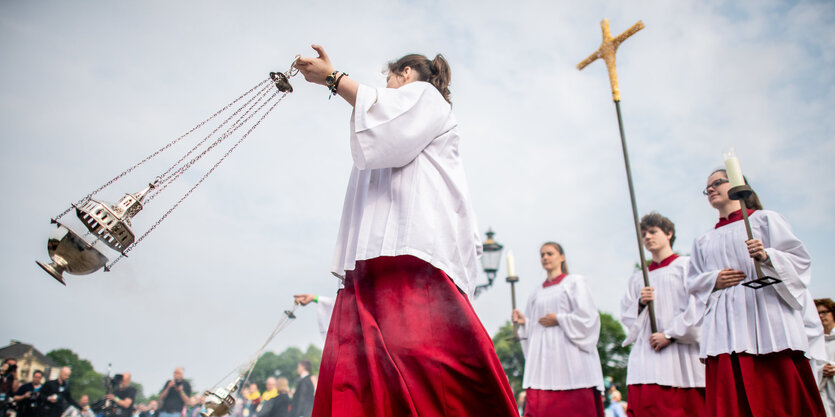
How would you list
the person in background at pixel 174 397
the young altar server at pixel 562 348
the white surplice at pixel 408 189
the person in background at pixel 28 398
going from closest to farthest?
1. the white surplice at pixel 408 189
2. the young altar server at pixel 562 348
3. the person in background at pixel 28 398
4. the person in background at pixel 174 397

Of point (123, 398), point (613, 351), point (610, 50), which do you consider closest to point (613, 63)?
point (610, 50)

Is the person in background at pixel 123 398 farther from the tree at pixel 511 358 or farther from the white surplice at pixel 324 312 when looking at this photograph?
the tree at pixel 511 358

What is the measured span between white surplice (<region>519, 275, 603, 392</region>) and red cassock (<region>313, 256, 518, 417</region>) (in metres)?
4.57

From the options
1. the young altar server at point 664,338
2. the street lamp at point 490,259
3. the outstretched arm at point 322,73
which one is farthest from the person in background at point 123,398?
the outstretched arm at point 322,73

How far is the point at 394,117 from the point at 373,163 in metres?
0.23

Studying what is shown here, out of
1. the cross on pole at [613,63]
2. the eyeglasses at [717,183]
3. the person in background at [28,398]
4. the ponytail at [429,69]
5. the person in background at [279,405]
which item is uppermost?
the cross on pole at [613,63]

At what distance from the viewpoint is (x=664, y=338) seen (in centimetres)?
523

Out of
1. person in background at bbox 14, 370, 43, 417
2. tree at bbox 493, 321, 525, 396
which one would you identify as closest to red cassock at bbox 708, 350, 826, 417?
person in background at bbox 14, 370, 43, 417

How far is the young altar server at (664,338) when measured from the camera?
503 cm

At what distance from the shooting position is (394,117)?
2.21 metres

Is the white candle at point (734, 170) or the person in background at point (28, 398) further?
the person in background at point (28, 398)

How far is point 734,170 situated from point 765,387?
1667mm

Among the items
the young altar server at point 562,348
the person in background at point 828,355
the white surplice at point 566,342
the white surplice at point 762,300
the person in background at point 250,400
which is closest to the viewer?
the white surplice at point 762,300

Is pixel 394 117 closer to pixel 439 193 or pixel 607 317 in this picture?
pixel 439 193
